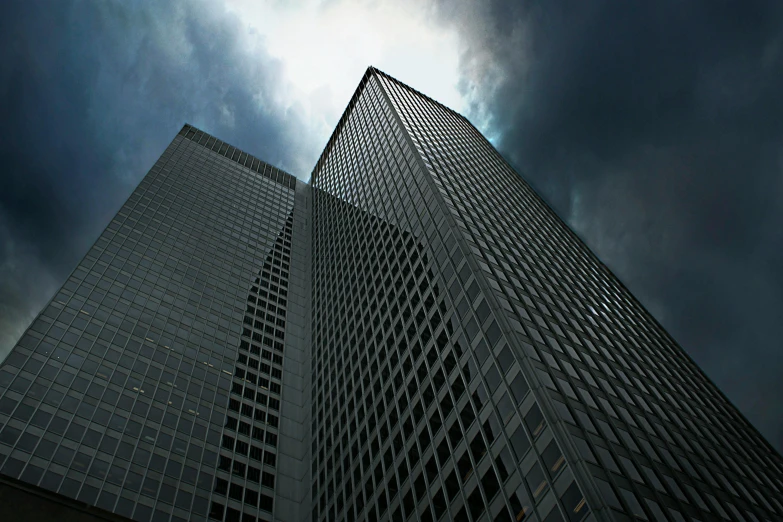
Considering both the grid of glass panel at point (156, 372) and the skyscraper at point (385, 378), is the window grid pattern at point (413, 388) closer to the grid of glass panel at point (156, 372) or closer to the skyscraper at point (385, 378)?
the skyscraper at point (385, 378)

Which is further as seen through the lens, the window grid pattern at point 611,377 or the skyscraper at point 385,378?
the skyscraper at point 385,378

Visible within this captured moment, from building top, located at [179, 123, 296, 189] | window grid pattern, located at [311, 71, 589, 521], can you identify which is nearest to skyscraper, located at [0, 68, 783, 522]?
window grid pattern, located at [311, 71, 589, 521]

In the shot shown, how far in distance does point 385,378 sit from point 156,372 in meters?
28.4

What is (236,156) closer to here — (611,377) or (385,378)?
(385,378)

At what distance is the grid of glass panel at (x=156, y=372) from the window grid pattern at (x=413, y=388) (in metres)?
8.81

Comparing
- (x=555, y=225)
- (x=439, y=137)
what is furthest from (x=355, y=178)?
(x=555, y=225)

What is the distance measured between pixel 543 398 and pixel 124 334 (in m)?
53.4

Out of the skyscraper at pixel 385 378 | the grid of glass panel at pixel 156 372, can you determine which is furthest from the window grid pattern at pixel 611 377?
the grid of glass panel at pixel 156 372

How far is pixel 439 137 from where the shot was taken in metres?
101

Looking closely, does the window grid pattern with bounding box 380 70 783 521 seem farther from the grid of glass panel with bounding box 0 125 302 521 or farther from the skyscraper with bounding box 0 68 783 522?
the grid of glass panel with bounding box 0 125 302 521

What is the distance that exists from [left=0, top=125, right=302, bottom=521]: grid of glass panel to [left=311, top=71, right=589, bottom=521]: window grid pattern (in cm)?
881

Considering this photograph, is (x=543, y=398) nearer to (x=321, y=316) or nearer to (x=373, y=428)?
(x=373, y=428)

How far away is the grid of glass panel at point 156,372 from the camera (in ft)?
174

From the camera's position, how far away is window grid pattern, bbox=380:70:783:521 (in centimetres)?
3541
